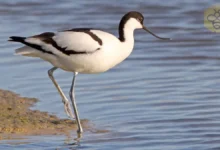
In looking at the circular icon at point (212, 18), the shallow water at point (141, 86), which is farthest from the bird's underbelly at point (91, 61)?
the circular icon at point (212, 18)

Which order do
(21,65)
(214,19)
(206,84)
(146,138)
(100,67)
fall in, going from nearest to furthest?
(146,138) → (100,67) → (206,84) → (21,65) → (214,19)

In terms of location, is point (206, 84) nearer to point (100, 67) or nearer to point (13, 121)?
point (100, 67)

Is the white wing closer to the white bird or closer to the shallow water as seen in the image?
the white bird

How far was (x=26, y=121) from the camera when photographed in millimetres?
8688

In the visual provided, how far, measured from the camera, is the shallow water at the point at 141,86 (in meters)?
8.19

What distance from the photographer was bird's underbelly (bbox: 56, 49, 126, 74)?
871 centimetres

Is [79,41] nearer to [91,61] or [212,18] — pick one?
[91,61]

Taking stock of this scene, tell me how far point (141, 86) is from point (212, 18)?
4852 mm

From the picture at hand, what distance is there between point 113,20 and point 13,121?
6420mm

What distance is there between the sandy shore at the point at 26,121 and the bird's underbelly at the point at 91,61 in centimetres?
61

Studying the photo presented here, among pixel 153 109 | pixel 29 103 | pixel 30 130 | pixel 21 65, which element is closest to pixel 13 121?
pixel 30 130

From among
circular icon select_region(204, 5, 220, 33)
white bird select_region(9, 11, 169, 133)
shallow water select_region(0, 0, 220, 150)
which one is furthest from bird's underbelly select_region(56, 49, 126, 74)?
circular icon select_region(204, 5, 220, 33)

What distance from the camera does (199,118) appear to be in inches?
350

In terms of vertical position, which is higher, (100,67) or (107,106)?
(100,67)
